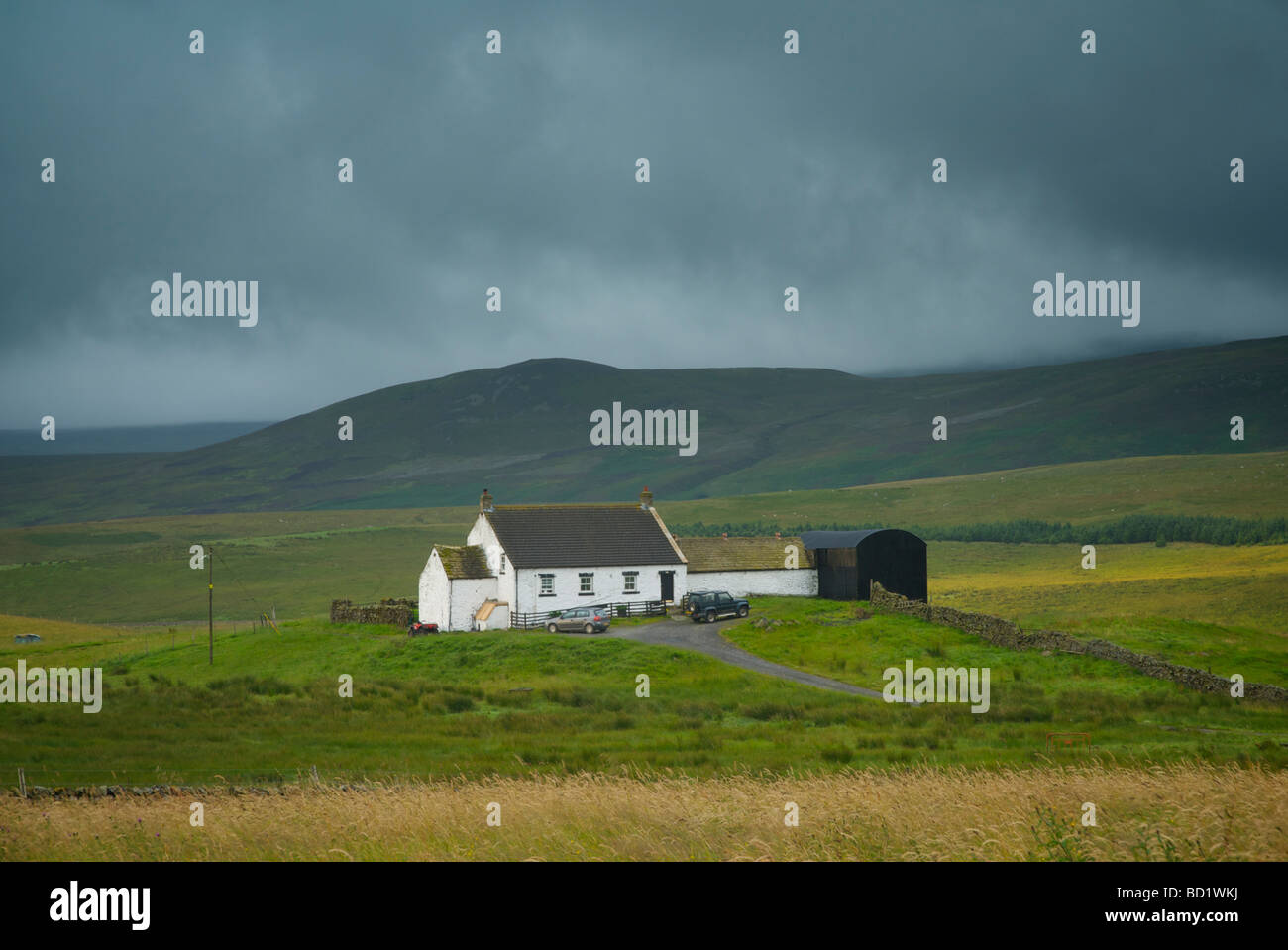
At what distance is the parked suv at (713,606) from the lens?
181ft

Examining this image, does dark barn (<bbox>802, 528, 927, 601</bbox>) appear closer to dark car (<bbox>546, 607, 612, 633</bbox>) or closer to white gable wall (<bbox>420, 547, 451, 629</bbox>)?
dark car (<bbox>546, 607, 612, 633</bbox>)

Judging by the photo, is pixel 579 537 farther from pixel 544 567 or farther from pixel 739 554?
pixel 739 554

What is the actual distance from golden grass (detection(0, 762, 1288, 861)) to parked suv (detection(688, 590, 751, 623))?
37.5m

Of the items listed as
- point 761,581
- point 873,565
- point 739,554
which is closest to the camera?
point 873,565

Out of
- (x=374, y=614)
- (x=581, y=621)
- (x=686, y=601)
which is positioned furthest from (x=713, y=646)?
(x=374, y=614)

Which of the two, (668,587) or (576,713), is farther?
(668,587)

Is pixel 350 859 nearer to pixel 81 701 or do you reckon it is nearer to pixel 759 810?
pixel 759 810

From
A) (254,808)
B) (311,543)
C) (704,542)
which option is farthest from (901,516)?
(254,808)

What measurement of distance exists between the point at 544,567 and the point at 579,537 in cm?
319

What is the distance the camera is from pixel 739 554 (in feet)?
205

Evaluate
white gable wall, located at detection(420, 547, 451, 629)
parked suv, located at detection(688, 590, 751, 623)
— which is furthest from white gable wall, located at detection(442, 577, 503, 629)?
parked suv, located at detection(688, 590, 751, 623)

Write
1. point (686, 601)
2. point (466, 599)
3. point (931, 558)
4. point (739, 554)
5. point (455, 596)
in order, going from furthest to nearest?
point (931, 558) < point (739, 554) < point (686, 601) < point (466, 599) < point (455, 596)

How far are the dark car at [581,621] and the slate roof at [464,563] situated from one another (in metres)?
5.59

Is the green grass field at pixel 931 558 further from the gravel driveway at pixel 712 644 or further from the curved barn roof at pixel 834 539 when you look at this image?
the gravel driveway at pixel 712 644
